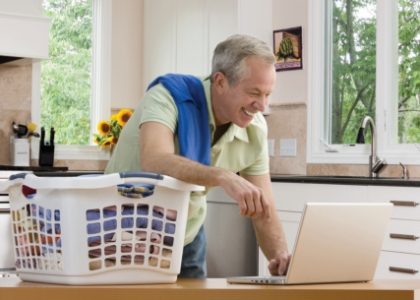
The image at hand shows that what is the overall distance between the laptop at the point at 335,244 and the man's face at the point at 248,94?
45cm

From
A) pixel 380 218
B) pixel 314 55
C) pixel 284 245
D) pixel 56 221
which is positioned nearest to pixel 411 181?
pixel 314 55

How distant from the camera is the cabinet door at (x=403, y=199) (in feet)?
12.7

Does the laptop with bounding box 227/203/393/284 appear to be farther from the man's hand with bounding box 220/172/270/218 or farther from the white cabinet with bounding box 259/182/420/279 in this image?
the white cabinet with bounding box 259/182/420/279

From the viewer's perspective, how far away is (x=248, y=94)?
2002mm

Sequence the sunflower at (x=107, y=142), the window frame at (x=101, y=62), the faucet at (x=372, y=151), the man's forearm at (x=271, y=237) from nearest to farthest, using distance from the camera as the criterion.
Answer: the man's forearm at (x=271, y=237), the faucet at (x=372, y=151), the sunflower at (x=107, y=142), the window frame at (x=101, y=62)

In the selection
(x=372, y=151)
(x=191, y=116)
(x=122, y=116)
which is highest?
(x=122, y=116)

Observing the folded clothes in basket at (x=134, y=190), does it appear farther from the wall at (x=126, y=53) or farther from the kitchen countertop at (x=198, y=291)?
the wall at (x=126, y=53)

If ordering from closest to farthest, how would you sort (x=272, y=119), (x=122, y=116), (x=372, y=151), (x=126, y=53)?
(x=372, y=151)
(x=272, y=119)
(x=122, y=116)
(x=126, y=53)

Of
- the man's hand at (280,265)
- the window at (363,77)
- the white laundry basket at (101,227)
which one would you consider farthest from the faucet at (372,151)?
the white laundry basket at (101,227)

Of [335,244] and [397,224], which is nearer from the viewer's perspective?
[335,244]

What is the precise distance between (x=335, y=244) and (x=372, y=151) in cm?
325

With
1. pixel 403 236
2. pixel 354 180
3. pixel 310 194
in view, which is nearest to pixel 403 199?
pixel 403 236

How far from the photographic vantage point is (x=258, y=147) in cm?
229

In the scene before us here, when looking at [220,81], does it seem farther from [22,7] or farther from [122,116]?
[122,116]
